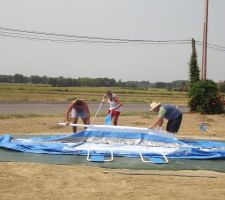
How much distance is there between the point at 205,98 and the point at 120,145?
14881 mm

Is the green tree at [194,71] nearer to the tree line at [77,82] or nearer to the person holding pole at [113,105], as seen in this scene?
the person holding pole at [113,105]

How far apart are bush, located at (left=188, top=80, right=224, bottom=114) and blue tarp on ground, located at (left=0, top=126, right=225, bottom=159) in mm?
13360

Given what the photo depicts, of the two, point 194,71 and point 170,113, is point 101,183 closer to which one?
point 170,113

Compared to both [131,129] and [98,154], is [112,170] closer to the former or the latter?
[98,154]

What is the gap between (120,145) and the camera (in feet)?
35.2

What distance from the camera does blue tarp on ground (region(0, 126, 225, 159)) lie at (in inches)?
392

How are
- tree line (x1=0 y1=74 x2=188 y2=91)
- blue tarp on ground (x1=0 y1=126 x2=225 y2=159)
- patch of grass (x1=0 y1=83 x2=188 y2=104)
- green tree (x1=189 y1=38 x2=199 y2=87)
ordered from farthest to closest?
tree line (x1=0 y1=74 x2=188 y2=91)
patch of grass (x1=0 y1=83 x2=188 y2=104)
green tree (x1=189 y1=38 x2=199 y2=87)
blue tarp on ground (x1=0 y1=126 x2=225 y2=159)

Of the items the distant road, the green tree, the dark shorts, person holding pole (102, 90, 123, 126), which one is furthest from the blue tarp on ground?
the green tree

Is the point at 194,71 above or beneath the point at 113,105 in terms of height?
above

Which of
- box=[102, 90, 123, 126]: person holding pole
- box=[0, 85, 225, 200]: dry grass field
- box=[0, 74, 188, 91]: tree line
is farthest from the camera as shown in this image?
box=[0, 74, 188, 91]: tree line

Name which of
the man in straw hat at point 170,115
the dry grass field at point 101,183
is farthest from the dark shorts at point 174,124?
the dry grass field at point 101,183

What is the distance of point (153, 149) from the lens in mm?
10453

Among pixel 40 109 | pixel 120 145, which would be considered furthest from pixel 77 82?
pixel 120 145

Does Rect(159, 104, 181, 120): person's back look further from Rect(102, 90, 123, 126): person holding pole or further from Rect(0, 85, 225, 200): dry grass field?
Rect(0, 85, 225, 200): dry grass field
